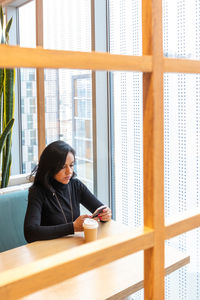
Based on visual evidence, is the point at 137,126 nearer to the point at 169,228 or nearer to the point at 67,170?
the point at 67,170

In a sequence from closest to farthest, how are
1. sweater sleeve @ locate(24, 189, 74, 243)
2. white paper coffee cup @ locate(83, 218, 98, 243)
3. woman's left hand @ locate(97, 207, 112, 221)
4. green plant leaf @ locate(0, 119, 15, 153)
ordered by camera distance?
white paper coffee cup @ locate(83, 218, 98, 243) < sweater sleeve @ locate(24, 189, 74, 243) < woman's left hand @ locate(97, 207, 112, 221) < green plant leaf @ locate(0, 119, 15, 153)

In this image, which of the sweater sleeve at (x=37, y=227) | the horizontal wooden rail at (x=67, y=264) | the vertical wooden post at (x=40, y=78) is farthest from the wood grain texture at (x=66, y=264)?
the vertical wooden post at (x=40, y=78)

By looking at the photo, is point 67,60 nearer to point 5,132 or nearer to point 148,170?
point 148,170

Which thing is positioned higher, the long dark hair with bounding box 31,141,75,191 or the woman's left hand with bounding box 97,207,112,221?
the long dark hair with bounding box 31,141,75,191

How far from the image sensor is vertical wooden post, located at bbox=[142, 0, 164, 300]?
18.4 inches

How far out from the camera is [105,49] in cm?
220

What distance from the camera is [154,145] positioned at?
0.48 metres

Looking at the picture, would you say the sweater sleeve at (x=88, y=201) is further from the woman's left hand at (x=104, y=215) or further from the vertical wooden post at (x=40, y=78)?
the vertical wooden post at (x=40, y=78)

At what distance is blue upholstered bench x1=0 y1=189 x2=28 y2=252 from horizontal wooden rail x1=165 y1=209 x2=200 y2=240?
1.49 meters

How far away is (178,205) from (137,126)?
484 mm

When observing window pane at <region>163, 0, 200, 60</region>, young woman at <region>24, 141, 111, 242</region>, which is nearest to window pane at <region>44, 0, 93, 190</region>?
young woman at <region>24, 141, 111, 242</region>

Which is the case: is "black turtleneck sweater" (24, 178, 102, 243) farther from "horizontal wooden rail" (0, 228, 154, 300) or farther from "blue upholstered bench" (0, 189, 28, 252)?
"horizontal wooden rail" (0, 228, 154, 300)

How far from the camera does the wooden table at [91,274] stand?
1.07 meters

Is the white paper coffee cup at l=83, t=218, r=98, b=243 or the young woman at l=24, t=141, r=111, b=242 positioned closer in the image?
the white paper coffee cup at l=83, t=218, r=98, b=243
